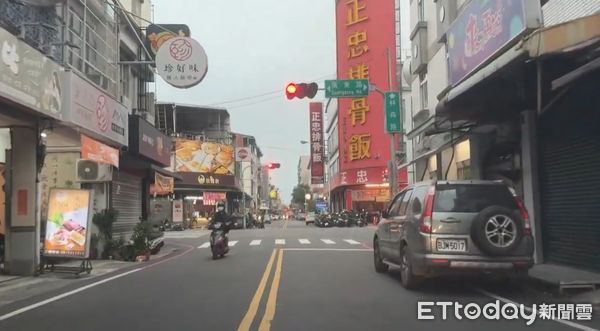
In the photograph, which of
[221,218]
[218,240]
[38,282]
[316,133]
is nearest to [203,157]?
[316,133]

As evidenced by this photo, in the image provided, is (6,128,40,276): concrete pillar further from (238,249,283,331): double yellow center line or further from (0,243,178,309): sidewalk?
(238,249,283,331): double yellow center line

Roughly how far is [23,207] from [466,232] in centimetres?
998

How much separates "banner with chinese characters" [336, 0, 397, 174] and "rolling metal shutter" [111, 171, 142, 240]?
33854 mm

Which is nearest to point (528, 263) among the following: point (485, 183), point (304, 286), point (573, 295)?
point (573, 295)

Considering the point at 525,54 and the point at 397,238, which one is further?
the point at 397,238

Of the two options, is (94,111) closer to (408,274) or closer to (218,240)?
(218,240)

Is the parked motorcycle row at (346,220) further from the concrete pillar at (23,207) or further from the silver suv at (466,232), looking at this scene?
the silver suv at (466,232)

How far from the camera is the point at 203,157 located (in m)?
62.1

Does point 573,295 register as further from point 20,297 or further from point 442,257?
point 20,297

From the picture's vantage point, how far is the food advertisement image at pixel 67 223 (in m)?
14.6

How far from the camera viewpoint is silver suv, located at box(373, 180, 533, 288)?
397 inches

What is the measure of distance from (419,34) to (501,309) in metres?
18.0

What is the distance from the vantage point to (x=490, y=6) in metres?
14.4

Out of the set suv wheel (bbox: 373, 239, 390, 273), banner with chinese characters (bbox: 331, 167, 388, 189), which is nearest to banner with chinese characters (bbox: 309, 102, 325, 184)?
banner with chinese characters (bbox: 331, 167, 388, 189)
